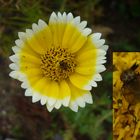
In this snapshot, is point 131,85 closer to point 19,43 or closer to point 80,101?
point 80,101

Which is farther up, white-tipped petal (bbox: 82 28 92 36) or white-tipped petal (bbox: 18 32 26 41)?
white-tipped petal (bbox: 82 28 92 36)

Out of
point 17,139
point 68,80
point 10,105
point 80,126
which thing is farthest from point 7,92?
point 68,80

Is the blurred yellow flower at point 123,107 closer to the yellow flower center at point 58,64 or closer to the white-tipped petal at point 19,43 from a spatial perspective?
the yellow flower center at point 58,64

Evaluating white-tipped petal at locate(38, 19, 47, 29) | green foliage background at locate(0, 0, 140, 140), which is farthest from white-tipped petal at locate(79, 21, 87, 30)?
green foliage background at locate(0, 0, 140, 140)

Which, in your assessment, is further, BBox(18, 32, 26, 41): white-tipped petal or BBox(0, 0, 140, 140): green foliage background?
BBox(0, 0, 140, 140): green foliage background

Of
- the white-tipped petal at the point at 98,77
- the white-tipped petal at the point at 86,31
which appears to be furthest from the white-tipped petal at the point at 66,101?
the white-tipped petal at the point at 86,31

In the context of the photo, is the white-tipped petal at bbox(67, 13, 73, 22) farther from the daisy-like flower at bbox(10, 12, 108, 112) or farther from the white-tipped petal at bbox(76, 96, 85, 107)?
the white-tipped petal at bbox(76, 96, 85, 107)
